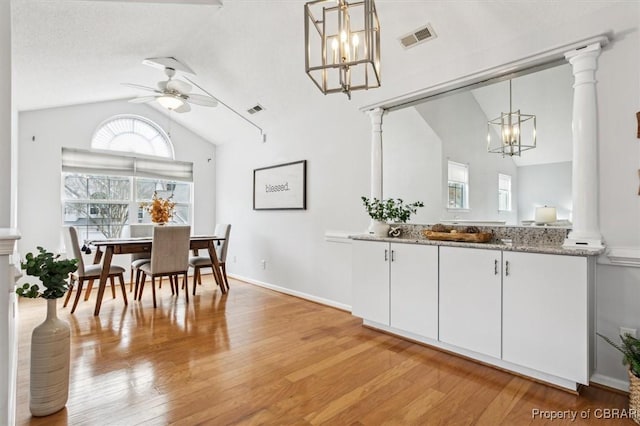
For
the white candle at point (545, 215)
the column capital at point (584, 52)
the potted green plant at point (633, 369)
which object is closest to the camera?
the potted green plant at point (633, 369)

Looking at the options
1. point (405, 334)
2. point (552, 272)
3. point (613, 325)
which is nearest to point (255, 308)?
point (405, 334)

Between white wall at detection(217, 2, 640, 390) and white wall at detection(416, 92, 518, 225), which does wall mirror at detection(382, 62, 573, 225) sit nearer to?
white wall at detection(416, 92, 518, 225)

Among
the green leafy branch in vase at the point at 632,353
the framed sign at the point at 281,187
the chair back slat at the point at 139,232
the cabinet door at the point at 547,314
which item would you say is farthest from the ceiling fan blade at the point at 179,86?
the green leafy branch in vase at the point at 632,353

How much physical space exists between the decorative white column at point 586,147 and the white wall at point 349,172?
0.05 metres

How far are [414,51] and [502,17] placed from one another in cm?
70

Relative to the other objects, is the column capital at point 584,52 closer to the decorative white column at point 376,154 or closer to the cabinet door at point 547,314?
the cabinet door at point 547,314

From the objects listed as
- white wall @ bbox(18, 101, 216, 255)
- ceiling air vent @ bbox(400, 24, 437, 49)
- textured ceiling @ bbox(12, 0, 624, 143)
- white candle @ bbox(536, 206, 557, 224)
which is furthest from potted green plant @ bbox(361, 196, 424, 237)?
white wall @ bbox(18, 101, 216, 255)

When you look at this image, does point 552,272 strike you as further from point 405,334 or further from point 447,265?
point 405,334

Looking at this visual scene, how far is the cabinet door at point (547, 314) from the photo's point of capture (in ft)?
6.61

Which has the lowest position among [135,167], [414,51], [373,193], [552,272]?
[552,272]

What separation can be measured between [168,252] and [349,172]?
2.38 meters

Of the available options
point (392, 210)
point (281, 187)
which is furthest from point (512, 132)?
point (281, 187)

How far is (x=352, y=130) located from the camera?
153 inches

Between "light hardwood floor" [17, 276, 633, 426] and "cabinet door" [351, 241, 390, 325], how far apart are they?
19 centimetres
